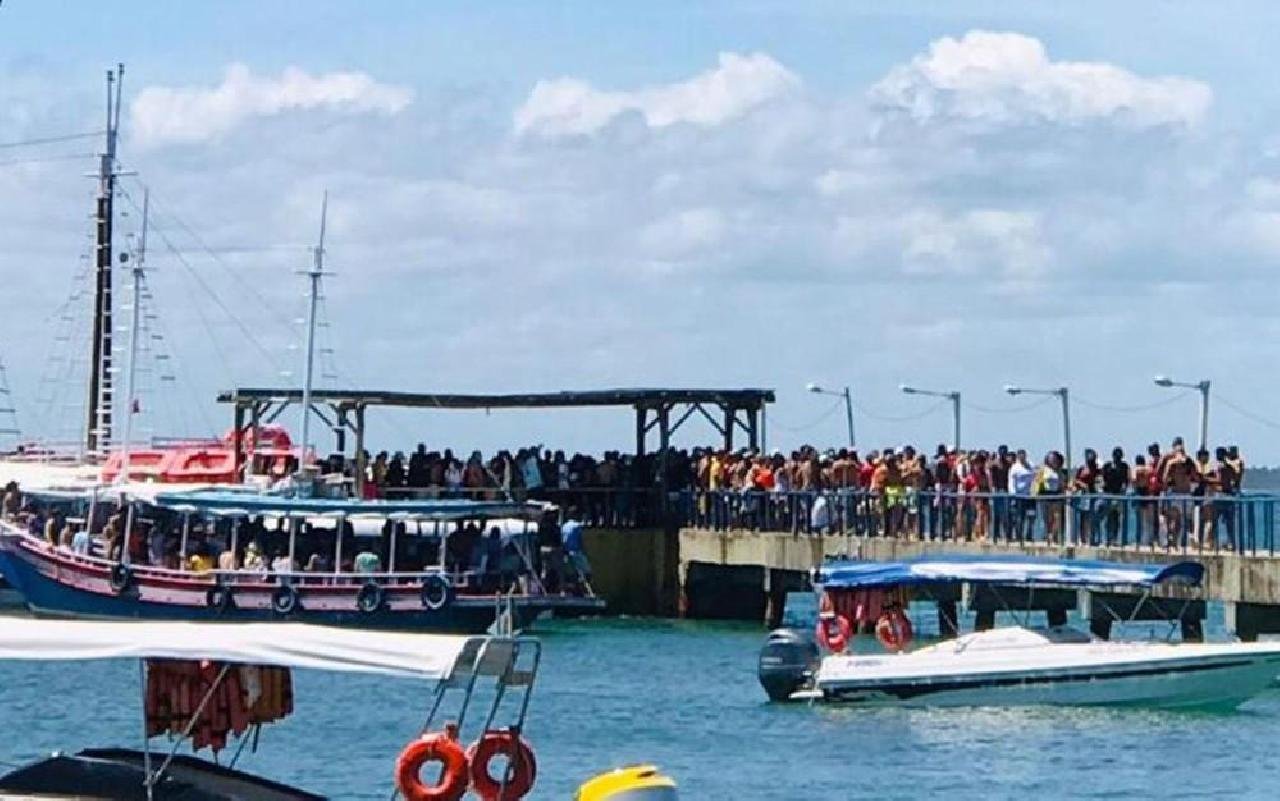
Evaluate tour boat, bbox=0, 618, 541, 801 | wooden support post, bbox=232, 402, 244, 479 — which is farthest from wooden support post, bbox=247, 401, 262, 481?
tour boat, bbox=0, 618, 541, 801

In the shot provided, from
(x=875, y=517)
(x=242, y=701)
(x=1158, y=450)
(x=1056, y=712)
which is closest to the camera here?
(x=242, y=701)

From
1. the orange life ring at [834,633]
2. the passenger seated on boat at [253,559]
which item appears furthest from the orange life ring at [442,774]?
the passenger seated on boat at [253,559]

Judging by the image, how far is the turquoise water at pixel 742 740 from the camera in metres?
36.9

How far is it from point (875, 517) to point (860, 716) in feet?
47.9

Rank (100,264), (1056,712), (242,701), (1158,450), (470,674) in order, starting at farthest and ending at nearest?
(100,264) → (1158,450) → (1056,712) → (242,701) → (470,674)

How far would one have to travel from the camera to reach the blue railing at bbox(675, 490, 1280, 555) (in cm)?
4875

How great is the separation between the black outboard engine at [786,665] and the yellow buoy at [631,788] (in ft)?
69.0

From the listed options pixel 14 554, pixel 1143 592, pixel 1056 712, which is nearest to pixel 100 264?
pixel 14 554

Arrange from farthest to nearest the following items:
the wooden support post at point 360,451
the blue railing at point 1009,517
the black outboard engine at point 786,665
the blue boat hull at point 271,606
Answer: the wooden support post at point 360,451 < the blue boat hull at point 271,606 < the blue railing at point 1009,517 < the black outboard engine at point 786,665

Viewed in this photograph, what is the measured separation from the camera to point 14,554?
62062 mm

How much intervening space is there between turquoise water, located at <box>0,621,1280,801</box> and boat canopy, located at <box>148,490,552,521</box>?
514 centimetres

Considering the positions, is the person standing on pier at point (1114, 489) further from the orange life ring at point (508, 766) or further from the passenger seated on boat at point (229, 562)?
the orange life ring at point (508, 766)

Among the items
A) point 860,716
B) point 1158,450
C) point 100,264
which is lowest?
point 860,716

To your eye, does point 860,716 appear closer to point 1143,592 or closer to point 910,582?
point 910,582
